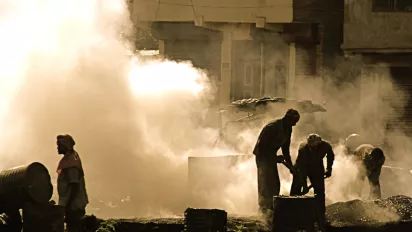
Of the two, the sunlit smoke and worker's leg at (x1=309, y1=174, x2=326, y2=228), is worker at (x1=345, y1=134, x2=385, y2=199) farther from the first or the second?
the sunlit smoke

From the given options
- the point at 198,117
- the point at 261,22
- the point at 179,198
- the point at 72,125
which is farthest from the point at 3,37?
the point at 261,22

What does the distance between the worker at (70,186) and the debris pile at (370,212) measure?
3.72 m

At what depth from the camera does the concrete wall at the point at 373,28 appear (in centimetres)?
3288

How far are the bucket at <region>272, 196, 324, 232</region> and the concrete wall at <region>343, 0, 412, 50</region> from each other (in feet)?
60.2

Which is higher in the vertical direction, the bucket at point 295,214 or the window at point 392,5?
the window at point 392,5

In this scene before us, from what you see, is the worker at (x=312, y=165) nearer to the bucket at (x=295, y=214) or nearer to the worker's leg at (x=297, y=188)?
the worker's leg at (x=297, y=188)

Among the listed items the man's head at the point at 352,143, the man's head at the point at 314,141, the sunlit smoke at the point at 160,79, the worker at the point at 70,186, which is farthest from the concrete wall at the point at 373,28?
the worker at the point at 70,186

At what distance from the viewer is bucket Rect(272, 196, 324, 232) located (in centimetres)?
1514

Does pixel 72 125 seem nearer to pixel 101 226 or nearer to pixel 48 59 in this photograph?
pixel 48 59

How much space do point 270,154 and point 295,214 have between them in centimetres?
222

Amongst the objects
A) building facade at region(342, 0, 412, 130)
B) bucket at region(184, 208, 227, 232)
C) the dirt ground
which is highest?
building facade at region(342, 0, 412, 130)

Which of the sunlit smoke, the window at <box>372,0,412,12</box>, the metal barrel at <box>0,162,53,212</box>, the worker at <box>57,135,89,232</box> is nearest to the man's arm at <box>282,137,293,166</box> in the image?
the worker at <box>57,135,89,232</box>

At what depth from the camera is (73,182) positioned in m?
14.9

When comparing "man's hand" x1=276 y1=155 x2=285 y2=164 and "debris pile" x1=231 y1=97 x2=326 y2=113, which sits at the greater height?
"debris pile" x1=231 y1=97 x2=326 y2=113
